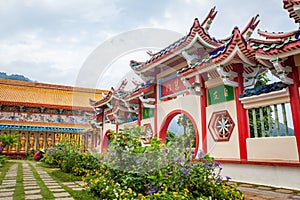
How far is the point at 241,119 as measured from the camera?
18.7 feet

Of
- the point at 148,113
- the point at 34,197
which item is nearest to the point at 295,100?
the point at 34,197

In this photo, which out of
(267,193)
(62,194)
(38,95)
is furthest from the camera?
(38,95)

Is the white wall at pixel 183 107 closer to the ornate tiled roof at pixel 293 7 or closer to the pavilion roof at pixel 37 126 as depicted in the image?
the ornate tiled roof at pixel 293 7

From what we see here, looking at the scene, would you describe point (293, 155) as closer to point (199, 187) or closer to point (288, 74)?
A: point (288, 74)

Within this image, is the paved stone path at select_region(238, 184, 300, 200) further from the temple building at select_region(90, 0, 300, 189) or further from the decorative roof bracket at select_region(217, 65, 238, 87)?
the decorative roof bracket at select_region(217, 65, 238, 87)

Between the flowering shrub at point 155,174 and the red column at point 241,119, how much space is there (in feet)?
6.08

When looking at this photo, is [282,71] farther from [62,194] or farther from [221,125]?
[62,194]

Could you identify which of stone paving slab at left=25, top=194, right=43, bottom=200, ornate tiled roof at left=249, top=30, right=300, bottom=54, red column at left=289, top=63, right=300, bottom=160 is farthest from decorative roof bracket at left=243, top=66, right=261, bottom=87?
stone paving slab at left=25, top=194, right=43, bottom=200

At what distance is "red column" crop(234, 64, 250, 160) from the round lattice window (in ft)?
1.05

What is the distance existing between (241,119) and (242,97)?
560mm

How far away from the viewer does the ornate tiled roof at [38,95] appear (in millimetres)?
24194

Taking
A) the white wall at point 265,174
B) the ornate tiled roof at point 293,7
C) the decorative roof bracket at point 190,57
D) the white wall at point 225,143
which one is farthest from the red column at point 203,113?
the ornate tiled roof at point 293,7

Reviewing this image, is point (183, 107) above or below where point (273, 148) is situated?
above

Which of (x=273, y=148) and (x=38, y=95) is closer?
(x=273, y=148)
